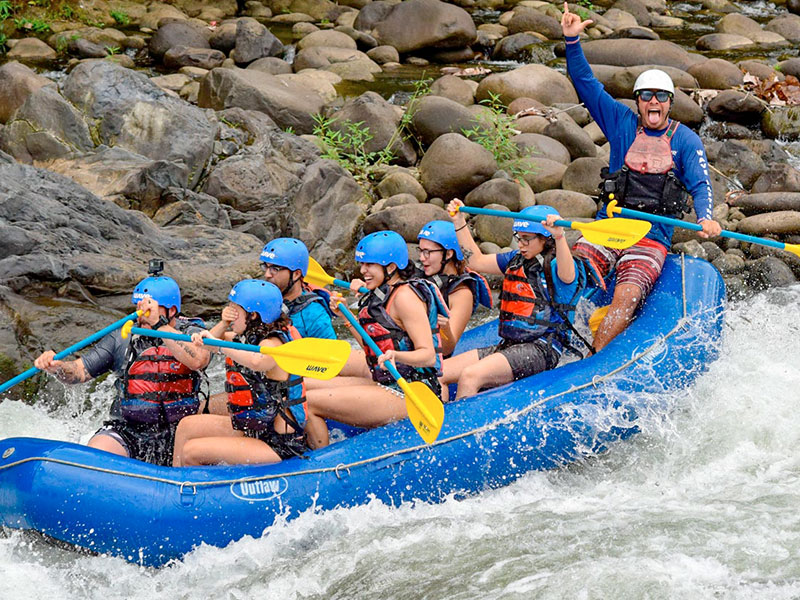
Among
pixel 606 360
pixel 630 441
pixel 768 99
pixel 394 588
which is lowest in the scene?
pixel 394 588

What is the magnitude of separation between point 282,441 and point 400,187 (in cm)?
478

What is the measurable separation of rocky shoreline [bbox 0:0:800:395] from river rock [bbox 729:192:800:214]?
0.02 metres

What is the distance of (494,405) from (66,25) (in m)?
11.2

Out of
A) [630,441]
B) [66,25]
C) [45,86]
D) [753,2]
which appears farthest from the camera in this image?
[753,2]

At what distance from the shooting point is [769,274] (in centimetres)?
788

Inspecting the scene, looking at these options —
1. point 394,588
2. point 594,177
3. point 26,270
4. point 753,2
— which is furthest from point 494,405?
point 753,2

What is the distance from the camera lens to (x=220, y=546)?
404 centimetres

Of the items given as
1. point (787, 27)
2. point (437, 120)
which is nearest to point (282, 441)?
point (437, 120)

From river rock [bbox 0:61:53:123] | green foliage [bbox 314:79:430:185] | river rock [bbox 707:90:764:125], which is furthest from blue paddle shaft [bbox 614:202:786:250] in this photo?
river rock [bbox 707:90:764:125]

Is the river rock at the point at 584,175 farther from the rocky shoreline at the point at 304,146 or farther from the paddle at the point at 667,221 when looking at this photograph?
the paddle at the point at 667,221

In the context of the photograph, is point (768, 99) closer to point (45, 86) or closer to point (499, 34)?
point (499, 34)

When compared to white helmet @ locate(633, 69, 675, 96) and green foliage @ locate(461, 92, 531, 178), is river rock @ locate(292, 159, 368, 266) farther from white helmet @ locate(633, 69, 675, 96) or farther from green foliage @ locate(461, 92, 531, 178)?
white helmet @ locate(633, 69, 675, 96)

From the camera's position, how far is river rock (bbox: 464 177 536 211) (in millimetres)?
8352

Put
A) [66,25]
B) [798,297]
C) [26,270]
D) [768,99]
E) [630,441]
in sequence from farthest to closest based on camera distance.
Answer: [66,25] → [768,99] → [798,297] → [26,270] → [630,441]
